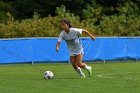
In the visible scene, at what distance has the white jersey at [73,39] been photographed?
18.2 metres

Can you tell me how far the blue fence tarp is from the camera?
1165 inches

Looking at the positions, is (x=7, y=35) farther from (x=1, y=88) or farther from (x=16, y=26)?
(x=1, y=88)

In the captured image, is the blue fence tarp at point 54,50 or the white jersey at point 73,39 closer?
the white jersey at point 73,39

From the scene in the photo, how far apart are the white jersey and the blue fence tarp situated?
37.5 ft

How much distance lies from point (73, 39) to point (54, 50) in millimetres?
12109

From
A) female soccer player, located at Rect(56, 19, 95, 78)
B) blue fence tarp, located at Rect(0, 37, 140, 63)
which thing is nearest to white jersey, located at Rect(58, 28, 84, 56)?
female soccer player, located at Rect(56, 19, 95, 78)

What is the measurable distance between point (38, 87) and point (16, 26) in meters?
22.5

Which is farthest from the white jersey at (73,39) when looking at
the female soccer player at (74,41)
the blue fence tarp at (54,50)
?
the blue fence tarp at (54,50)

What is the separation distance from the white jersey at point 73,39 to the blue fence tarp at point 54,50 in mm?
11418

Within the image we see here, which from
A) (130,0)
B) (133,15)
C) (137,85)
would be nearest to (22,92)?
(137,85)

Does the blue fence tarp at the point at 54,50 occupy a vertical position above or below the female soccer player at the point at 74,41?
below

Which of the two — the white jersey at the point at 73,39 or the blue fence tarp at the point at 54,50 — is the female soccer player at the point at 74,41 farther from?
the blue fence tarp at the point at 54,50

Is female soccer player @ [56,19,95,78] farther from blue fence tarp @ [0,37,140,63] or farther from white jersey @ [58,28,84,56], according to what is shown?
blue fence tarp @ [0,37,140,63]

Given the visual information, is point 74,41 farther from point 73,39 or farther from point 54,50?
point 54,50
